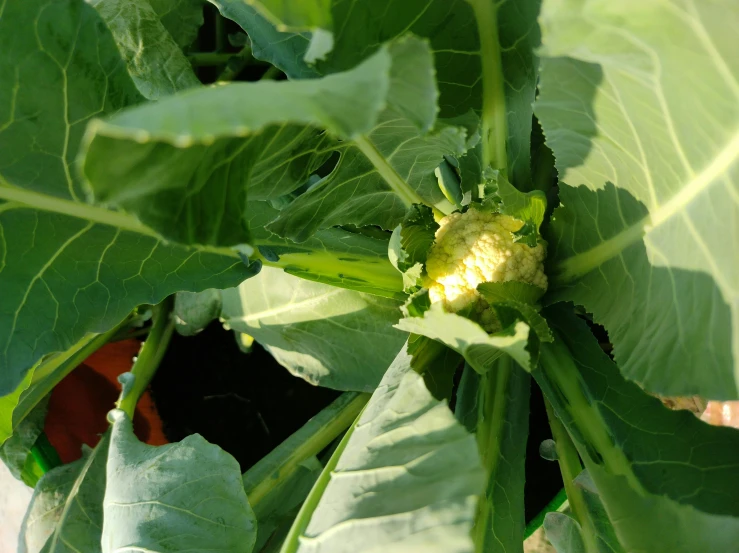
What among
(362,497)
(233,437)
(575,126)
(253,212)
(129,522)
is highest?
(575,126)

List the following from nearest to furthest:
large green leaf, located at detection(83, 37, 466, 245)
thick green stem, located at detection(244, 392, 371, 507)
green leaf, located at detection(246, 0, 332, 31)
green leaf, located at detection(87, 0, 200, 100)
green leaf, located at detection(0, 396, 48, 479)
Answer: large green leaf, located at detection(83, 37, 466, 245)
green leaf, located at detection(246, 0, 332, 31)
green leaf, located at detection(87, 0, 200, 100)
thick green stem, located at detection(244, 392, 371, 507)
green leaf, located at detection(0, 396, 48, 479)

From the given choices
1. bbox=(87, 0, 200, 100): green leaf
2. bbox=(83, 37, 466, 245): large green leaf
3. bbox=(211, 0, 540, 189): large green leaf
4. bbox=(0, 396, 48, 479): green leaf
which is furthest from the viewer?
bbox=(0, 396, 48, 479): green leaf

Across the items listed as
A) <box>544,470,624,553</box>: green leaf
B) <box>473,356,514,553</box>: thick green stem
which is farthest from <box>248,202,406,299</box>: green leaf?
<box>544,470,624,553</box>: green leaf

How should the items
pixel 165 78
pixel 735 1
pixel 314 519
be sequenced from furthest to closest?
pixel 165 78 → pixel 314 519 → pixel 735 1

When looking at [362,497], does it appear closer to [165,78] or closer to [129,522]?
[129,522]

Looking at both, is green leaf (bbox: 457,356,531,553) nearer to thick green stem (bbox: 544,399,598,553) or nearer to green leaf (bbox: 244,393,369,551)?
thick green stem (bbox: 544,399,598,553)

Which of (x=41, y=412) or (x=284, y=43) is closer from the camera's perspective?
(x=284, y=43)

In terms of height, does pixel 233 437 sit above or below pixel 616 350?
below

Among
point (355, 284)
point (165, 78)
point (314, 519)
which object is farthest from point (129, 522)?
point (165, 78)
